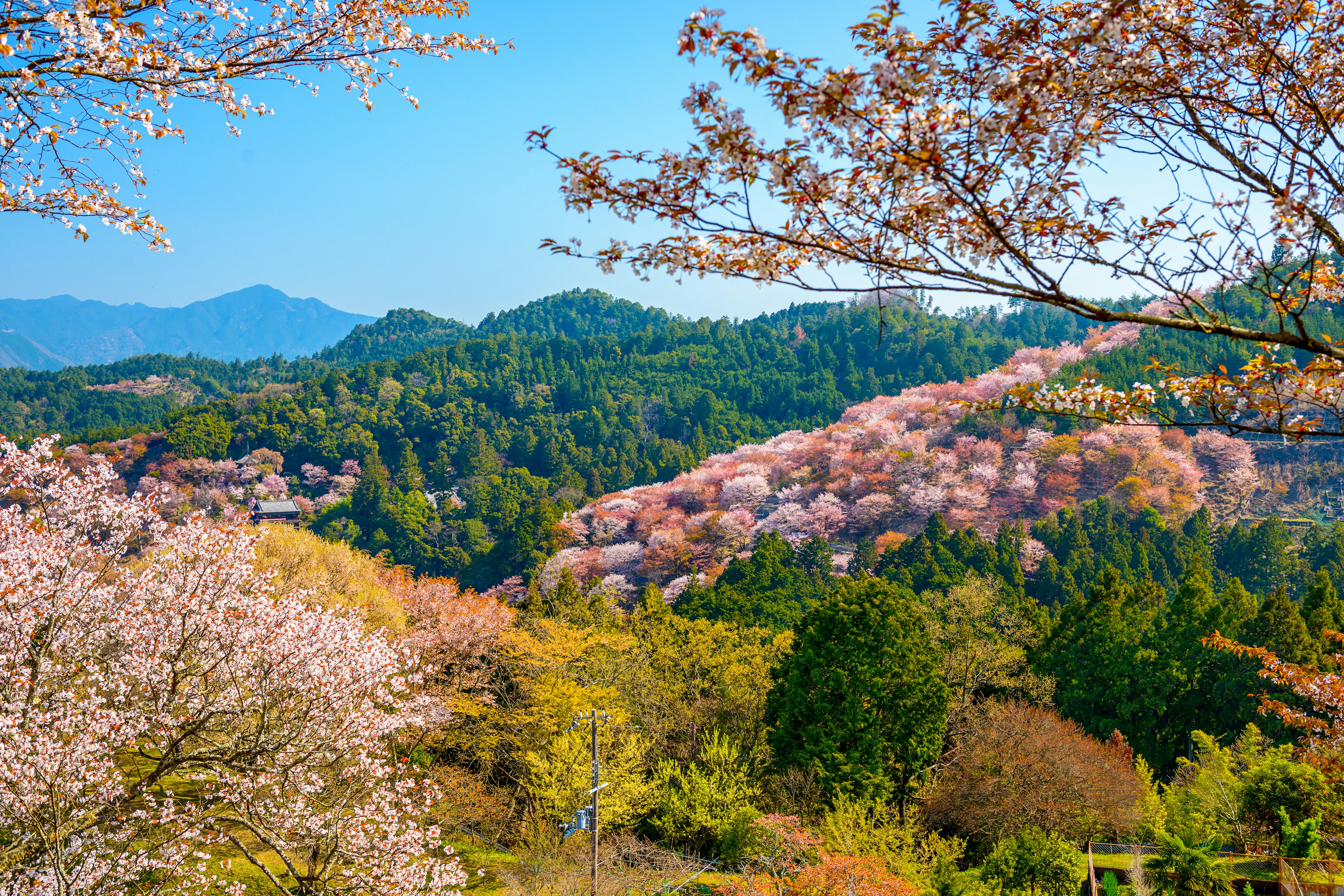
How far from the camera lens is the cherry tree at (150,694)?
5.62m

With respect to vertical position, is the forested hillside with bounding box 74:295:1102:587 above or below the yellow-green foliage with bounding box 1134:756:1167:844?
above

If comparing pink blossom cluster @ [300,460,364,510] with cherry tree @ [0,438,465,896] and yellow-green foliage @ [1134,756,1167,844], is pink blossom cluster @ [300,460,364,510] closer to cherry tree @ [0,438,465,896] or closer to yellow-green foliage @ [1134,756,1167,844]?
cherry tree @ [0,438,465,896]

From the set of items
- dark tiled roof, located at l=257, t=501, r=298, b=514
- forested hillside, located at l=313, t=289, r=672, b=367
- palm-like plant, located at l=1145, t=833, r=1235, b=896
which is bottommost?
palm-like plant, located at l=1145, t=833, r=1235, b=896

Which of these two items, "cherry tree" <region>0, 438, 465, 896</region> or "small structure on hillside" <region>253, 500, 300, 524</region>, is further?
"small structure on hillside" <region>253, 500, 300, 524</region>

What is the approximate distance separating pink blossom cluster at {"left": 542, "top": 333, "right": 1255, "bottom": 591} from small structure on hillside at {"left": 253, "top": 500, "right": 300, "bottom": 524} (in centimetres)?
2186

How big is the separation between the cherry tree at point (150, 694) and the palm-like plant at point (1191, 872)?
11684 millimetres

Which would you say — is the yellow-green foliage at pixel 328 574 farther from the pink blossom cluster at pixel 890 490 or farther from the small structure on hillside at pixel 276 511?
the small structure on hillside at pixel 276 511

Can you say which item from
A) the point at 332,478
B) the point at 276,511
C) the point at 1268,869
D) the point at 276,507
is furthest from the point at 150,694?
the point at 332,478

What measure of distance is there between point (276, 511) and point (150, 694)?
48832 millimetres

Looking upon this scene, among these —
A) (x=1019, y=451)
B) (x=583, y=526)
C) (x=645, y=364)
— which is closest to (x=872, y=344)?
(x=645, y=364)

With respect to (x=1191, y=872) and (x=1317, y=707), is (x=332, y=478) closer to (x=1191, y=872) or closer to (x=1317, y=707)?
(x=1191, y=872)

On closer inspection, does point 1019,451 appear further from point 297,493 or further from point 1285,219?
point 297,493

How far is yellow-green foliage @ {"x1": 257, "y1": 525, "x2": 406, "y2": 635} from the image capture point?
15172 millimetres

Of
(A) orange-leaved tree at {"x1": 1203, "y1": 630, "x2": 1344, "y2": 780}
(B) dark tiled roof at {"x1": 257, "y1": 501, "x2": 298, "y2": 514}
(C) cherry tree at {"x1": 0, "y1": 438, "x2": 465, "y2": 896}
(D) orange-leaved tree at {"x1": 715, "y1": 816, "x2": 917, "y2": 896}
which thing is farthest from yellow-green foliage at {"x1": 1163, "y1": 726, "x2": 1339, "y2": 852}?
(B) dark tiled roof at {"x1": 257, "y1": 501, "x2": 298, "y2": 514}
